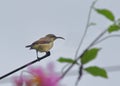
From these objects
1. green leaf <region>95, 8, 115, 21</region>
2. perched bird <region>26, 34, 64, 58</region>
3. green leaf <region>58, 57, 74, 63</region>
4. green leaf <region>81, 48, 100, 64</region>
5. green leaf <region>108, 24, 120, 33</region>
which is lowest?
green leaf <region>58, 57, 74, 63</region>

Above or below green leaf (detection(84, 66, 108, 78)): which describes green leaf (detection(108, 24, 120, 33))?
above

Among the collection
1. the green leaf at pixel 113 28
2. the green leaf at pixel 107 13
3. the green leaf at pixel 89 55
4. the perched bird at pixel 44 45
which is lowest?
the green leaf at pixel 89 55

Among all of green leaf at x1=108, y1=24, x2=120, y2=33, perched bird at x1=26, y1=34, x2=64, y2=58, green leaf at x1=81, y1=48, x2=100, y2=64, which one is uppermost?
green leaf at x1=108, y1=24, x2=120, y2=33

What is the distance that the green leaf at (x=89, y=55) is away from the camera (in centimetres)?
73

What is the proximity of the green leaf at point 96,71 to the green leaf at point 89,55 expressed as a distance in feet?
0.05

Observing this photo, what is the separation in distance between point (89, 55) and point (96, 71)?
37 mm

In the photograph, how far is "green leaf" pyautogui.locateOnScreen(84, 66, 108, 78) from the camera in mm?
712

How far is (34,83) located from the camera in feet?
2.05

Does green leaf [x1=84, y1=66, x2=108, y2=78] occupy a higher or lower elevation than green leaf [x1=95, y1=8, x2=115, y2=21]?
lower

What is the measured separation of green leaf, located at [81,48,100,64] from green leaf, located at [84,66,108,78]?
1cm

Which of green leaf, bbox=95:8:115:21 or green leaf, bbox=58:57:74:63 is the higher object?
green leaf, bbox=95:8:115:21

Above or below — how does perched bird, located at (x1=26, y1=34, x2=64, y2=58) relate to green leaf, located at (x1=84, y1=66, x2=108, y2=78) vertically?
above

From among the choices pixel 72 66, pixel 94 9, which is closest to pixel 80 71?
pixel 72 66

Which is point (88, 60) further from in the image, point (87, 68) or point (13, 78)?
point (13, 78)
